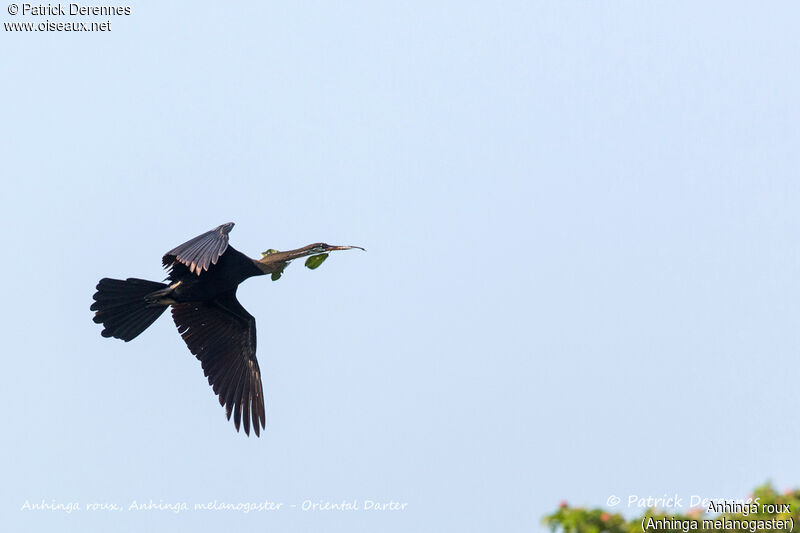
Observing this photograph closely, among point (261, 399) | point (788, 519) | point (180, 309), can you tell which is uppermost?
point (180, 309)

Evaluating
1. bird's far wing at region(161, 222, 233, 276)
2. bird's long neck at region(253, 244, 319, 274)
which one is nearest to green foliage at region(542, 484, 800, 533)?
bird's far wing at region(161, 222, 233, 276)

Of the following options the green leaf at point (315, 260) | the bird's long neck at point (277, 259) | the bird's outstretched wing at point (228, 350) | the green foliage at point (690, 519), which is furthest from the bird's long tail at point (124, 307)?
the green foliage at point (690, 519)

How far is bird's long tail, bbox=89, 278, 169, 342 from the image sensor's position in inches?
499

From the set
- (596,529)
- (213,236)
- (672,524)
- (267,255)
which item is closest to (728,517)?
(672,524)

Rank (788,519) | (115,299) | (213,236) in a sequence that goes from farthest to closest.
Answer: (115,299)
(213,236)
(788,519)

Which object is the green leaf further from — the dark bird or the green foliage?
the green foliage

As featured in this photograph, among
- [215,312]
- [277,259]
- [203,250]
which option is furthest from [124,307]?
[203,250]

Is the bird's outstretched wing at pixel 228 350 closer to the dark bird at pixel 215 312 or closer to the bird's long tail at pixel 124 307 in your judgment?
the dark bird at pixel 215 312

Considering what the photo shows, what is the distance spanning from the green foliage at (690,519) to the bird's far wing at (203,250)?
4823mm

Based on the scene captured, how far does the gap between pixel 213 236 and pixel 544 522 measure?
211 inches

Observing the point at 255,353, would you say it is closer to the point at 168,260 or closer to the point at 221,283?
the point at 221,283

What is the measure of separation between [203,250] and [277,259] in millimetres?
1633

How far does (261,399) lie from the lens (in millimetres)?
13219

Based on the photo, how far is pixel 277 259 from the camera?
12773 millimetres
